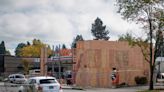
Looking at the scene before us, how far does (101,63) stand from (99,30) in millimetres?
106719

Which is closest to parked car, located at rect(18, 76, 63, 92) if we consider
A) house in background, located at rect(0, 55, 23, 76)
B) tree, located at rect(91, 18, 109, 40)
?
house in background, located at rect(0, 55, 23, 76)

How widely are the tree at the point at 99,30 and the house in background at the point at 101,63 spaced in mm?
103265

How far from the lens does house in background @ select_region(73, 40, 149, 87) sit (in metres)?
49.9

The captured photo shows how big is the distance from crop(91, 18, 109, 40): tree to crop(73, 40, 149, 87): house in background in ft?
339

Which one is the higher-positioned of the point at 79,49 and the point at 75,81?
the point at 79,49

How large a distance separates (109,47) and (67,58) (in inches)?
446

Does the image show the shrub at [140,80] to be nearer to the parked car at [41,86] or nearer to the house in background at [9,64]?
the parked car at [41,86]

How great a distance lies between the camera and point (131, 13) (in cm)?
4009

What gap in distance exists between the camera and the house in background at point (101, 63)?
49938mm

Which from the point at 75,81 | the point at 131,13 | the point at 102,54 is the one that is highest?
the point at 131,13

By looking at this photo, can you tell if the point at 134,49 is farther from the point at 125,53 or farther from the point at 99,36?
the point at 99,36

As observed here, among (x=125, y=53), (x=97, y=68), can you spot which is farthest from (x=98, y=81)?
(x=125, y=53)

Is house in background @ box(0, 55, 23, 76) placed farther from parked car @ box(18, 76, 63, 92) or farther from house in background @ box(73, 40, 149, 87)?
parked car @ box(18, 76, 63, 92)

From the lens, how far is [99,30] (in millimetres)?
156875
